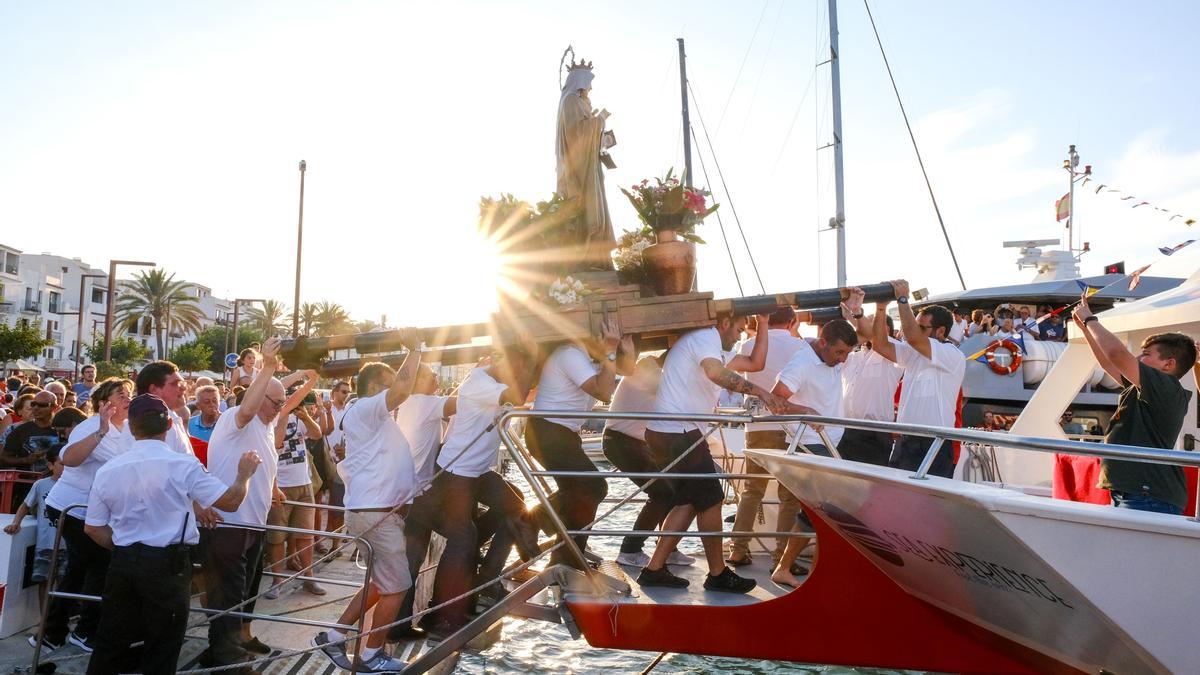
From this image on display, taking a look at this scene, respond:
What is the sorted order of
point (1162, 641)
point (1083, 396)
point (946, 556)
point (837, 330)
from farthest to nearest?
point (1083, 396) → point (837, 330) → point (946, 556) → point (1162, 641)

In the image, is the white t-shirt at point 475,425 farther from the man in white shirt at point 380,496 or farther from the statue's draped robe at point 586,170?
the statue's draped robe at point 586,170

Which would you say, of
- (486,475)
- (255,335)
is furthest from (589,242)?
(255,335)

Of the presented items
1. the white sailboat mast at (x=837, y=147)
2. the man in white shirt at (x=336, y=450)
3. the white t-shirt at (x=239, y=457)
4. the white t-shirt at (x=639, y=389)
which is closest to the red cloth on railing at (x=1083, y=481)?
the white t-shirt at (x=639, y=389)

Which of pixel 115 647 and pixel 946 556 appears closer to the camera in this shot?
pixel 946 556

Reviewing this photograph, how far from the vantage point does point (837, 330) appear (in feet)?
18.6

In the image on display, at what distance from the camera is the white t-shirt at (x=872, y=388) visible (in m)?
6.31

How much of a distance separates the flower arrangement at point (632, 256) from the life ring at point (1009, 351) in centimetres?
854

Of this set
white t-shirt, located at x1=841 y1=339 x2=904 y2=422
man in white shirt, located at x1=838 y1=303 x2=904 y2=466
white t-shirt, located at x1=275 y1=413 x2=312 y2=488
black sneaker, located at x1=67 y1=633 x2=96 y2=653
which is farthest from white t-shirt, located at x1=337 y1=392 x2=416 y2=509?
white t-shirt, located at x1=841 y1=339 x2=904 y2=422

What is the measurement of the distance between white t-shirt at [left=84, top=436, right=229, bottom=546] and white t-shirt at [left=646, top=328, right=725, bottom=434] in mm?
2695

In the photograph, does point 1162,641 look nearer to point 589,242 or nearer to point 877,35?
point 589,242

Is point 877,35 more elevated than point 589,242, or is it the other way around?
point 877,35

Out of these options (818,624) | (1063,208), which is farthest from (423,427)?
(1063,208)

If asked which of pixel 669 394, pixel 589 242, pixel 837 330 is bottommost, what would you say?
pixel 669 394

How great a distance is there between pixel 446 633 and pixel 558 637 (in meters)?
2.72
